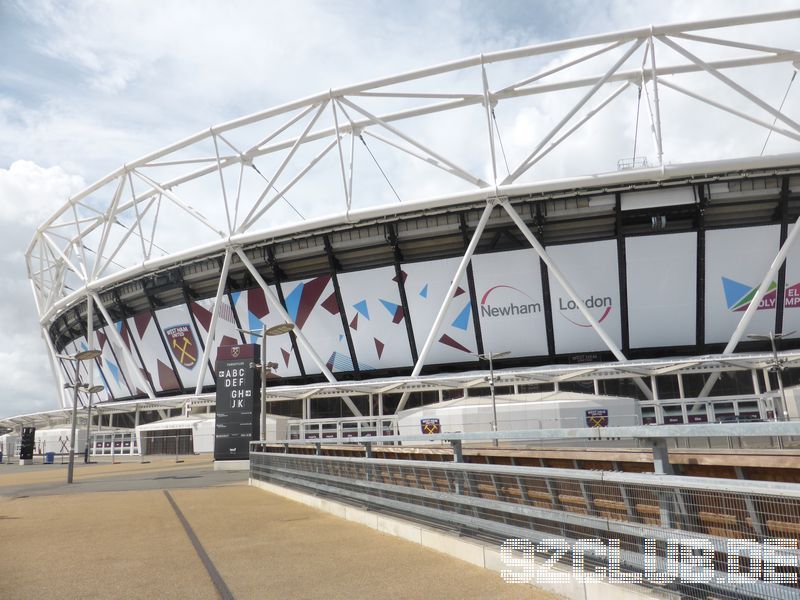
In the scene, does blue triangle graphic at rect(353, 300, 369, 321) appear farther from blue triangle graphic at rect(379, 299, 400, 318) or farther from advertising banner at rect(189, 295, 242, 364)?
advertising banner at rect(189, 295, 242, 364)

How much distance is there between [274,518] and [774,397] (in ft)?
93.6

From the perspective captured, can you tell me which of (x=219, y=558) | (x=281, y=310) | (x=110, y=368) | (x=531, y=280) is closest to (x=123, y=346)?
(x=110, y=368)

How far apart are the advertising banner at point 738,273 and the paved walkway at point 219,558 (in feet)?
91.6

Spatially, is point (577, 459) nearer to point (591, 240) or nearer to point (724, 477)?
point (724, 477)

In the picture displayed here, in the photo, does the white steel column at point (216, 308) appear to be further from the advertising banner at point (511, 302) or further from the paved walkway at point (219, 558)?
the paved walkway at point (219, 558)

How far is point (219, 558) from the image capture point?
799 centimetres

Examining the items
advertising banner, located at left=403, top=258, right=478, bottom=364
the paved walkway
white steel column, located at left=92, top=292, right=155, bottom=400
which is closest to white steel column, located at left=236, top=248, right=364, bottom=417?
advertising banner, located at left=403, top=258, right=478, bottom=364

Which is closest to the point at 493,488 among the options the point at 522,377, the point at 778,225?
the point at 522,377

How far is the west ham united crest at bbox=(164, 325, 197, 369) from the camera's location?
145ft

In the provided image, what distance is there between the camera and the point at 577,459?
575cm

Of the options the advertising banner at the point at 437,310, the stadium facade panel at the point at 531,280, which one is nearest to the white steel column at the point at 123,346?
the stadium facade panel at the point at 531,280

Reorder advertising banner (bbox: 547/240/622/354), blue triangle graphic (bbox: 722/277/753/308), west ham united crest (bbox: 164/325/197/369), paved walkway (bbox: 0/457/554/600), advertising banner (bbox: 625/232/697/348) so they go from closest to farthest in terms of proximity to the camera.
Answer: paved walkway (bbox: 0/457/554/600) → blue triangle graphic (bbox: 722/277/753/308) → advertising banner (bbox: 625/232/697/348) → advertising banner (bbox: 547/240/622/354) → west ham united crest (bbox: 164/325/197/369)

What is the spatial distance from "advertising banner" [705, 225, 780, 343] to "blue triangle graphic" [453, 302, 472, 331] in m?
13.3

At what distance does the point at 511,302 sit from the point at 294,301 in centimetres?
1445
